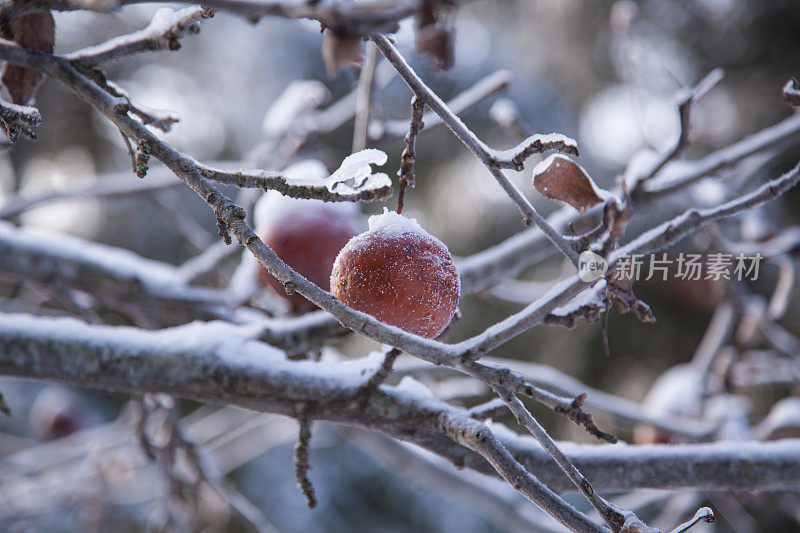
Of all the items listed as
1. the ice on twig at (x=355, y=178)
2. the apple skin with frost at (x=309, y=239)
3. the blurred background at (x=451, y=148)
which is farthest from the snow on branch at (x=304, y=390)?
the blurred background at (x=451, y=148)

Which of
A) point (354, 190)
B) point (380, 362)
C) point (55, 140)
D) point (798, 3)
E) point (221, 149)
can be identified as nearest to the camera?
point (354, 190)

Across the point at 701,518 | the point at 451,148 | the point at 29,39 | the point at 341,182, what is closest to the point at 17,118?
the point at 29,39

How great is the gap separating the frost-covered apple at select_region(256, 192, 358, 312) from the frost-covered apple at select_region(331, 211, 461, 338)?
23cm

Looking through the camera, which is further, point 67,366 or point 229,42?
point 229,42

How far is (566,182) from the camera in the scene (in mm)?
486

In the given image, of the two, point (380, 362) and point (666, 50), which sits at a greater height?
point (666, 50)

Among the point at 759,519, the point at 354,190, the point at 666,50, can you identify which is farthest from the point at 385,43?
the point at 759,519

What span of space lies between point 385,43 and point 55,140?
11.4 ft

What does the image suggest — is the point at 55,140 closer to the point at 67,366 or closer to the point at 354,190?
the point at 67,366

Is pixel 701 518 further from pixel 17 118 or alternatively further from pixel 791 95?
pixel 17 118

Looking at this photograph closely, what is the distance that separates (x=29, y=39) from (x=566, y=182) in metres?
0.45

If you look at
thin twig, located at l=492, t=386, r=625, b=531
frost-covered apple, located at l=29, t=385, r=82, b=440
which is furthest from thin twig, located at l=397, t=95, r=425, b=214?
frost-covered apple, located at l=29, t=385, r=82, b=440

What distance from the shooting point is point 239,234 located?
1.22 feet

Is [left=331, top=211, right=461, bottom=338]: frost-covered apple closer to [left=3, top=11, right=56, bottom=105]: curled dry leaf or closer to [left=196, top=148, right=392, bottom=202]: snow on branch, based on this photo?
[left=196, top=148, right=392, bottom=202]: snow on branch
